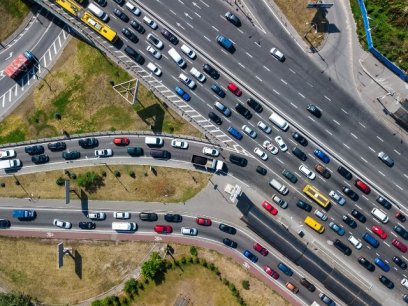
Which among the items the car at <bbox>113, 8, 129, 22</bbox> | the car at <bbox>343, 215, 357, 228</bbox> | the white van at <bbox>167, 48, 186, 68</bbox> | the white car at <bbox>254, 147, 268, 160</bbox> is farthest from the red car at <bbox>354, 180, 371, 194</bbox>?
the car at <bbox>113, 8, 129, 22</bbox>

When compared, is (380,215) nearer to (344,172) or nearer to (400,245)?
(400,245)

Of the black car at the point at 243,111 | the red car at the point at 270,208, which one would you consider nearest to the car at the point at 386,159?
the red car at the point at 270,208

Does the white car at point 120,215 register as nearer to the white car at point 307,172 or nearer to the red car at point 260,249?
the red car at point 260,249

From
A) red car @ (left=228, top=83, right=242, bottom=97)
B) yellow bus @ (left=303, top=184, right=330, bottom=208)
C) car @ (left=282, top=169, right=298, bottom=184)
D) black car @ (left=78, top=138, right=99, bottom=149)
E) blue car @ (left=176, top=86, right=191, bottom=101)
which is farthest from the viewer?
blue car @ (left=176, top=86, right=191, bottom=101)

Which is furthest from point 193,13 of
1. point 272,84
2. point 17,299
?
point 17,299

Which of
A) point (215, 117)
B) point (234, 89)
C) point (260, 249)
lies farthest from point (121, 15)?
point (260, 249)

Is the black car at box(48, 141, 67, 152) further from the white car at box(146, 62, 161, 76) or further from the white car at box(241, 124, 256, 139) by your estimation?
the white car at box(241, 124, 256, 139)
